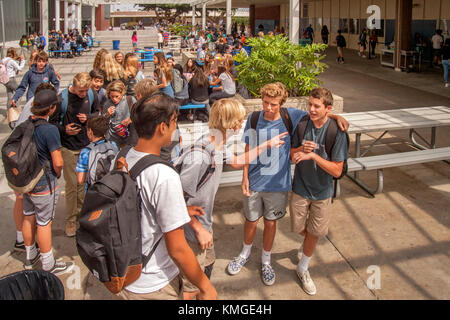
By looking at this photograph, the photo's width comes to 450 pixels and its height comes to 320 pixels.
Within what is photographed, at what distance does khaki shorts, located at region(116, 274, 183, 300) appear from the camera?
81.3 inches

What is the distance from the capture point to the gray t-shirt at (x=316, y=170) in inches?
129

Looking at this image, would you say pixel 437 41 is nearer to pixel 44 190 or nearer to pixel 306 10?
pixel 44 190

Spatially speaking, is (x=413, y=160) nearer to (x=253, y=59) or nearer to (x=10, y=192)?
(x=253, y=59)

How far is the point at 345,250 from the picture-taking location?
167 inches

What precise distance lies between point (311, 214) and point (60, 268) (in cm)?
229

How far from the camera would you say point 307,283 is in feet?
11.8

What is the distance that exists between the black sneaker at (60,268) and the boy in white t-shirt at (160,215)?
6.74ft

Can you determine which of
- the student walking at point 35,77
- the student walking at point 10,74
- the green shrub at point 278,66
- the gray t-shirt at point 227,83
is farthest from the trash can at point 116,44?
the student walking at point 35,77

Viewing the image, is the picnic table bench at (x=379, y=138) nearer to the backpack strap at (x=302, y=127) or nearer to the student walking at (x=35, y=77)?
Answer: the backpack strap at (x=302, y=127)

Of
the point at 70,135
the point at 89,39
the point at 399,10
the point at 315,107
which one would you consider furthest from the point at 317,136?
the point at 89,39

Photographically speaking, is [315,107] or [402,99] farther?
[402,99]

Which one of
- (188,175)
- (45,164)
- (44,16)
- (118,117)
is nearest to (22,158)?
(45,164)
